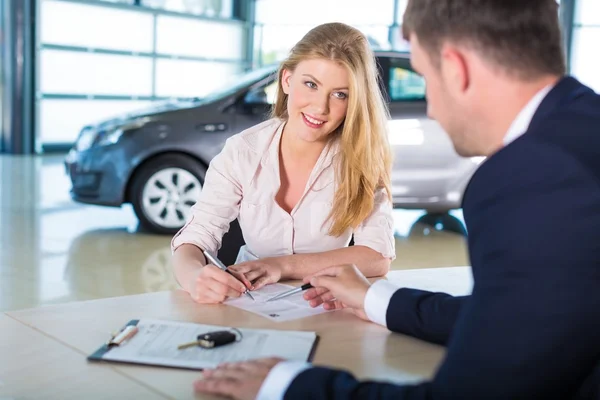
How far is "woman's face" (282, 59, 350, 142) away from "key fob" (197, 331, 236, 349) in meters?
1.09

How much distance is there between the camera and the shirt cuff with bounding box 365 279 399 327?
70.6 inches

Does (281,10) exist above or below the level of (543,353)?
above

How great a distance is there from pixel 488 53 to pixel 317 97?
1416 mm

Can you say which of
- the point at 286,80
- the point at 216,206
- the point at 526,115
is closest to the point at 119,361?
the point at 526,115

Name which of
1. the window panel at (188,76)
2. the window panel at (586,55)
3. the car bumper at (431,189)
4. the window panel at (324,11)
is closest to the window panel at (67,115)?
the window panel at (188,76)

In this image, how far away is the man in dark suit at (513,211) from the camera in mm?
1042

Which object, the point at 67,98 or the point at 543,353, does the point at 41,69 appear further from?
the point at 543,353

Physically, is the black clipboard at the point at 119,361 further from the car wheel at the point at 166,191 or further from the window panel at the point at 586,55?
the window panel at the point at 586,55

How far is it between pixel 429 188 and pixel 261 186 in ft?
12.9

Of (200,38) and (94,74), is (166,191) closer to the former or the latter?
(94,74)

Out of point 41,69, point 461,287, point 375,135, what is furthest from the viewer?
point 41,69

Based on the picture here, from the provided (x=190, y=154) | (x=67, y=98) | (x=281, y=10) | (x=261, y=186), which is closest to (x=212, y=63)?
(x=281, y=10)

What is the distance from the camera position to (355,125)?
260cm

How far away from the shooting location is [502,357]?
105 centimetres
